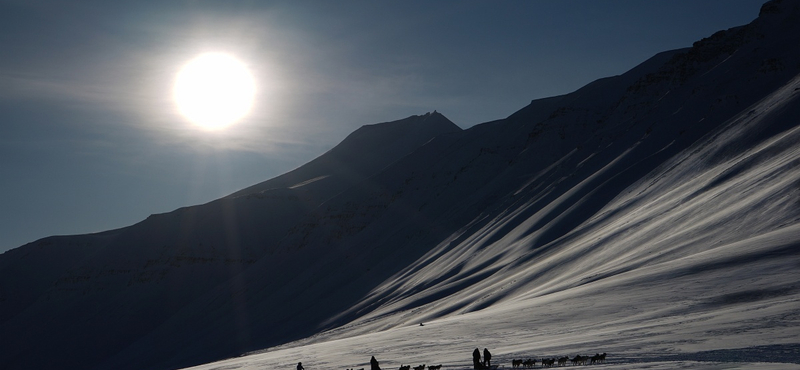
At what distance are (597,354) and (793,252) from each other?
62.8 feet

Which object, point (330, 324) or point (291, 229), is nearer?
point (330, 324)

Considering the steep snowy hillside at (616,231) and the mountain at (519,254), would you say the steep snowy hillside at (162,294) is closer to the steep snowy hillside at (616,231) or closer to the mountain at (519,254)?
the mountain at (519,254)

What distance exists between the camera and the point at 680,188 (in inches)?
2618

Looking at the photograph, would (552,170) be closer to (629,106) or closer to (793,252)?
(629,106)

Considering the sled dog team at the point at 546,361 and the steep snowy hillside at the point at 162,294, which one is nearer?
the sled dog team at the point at 546,361

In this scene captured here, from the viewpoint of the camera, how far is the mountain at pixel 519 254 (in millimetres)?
32219

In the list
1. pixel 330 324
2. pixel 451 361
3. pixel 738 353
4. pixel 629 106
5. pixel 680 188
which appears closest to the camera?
pixel 738 353

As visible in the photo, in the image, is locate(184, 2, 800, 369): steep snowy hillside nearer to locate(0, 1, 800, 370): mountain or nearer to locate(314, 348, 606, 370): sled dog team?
locate(0, 1, 800, 370): mountain

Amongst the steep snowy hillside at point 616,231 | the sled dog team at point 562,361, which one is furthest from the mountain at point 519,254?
the sled dog team at point 562,361

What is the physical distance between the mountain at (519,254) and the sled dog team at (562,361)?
2.05 feet

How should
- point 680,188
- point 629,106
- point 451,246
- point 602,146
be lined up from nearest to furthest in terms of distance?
point 680,188
point 451,246
point 602,146
point 629,106

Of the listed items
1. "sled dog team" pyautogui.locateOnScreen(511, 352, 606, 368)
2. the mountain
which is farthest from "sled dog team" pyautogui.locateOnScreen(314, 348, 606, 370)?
the mountain

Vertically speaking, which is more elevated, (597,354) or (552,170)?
(552,170)

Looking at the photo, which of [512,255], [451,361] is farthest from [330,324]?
[451,361]
